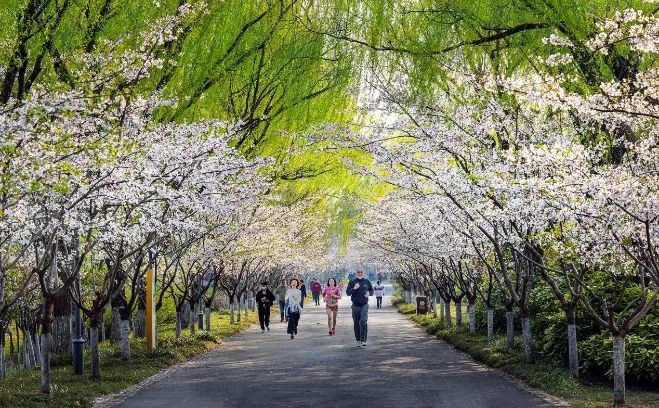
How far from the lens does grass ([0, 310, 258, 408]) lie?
39.3 ft

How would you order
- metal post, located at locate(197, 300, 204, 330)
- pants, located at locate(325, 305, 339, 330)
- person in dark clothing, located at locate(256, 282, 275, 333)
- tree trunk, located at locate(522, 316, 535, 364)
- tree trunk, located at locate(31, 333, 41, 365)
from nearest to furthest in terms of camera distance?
tree trunk, located at locate(522, 316, 535, 364), pants, located at locate(325, 305, 339, 330), person in dark clothing, located at locate(256, 282, 275, 333), metal post, located at locate(197, 300, 204, 330), tree trunk, located at locate(31, 333, 41, 365)

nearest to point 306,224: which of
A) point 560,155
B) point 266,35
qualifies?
point 266,35

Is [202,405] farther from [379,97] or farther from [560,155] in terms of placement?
[379,97]

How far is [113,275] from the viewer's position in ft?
50.0

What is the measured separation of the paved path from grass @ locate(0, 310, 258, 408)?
1.66 ft

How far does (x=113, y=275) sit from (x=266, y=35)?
5439mm

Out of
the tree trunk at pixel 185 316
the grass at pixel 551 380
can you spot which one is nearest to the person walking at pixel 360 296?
the grass at pixel 551 380

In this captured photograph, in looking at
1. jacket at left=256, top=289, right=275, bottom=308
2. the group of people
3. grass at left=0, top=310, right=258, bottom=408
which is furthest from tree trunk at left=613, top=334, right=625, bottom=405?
jacket at left=256, top=289, right=275, bottom=308

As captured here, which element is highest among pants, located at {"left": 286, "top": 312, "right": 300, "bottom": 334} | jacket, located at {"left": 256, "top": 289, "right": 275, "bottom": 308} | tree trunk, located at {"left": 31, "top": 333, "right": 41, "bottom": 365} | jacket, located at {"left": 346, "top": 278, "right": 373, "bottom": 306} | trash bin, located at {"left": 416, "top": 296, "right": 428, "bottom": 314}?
jacket, located at {"left": 346, "top": 278, "right": 373, "bottom": 306}

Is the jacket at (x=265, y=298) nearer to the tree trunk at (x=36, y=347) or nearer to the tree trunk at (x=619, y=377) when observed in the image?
the tree trunk at (x=36, y=347)

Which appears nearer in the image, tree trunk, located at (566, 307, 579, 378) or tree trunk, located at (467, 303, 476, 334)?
tree trunk, located at (566, 307, 579, 378)

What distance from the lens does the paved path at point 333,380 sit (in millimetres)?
11992

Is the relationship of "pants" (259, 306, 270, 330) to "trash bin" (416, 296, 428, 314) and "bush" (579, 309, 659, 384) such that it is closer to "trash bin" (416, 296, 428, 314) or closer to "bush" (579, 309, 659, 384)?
"trash bin" (416, 296, 428, 314)

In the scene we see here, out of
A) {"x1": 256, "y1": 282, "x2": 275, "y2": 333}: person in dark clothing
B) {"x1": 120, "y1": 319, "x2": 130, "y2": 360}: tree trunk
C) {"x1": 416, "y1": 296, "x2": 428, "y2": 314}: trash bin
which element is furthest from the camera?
{"x1": 416, "y1": 296, "x2": 428, "y2": 314}: trash bin
